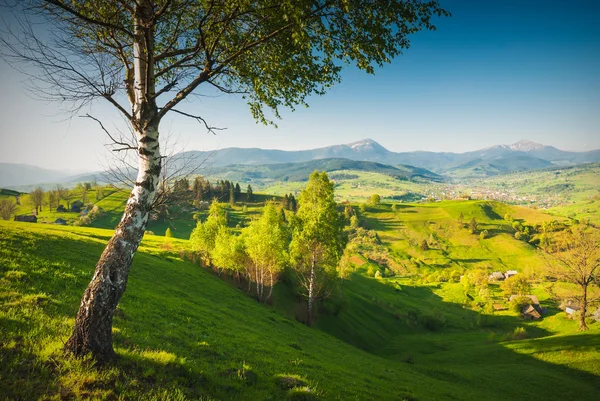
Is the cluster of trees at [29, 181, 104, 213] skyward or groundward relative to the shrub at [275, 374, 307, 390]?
skyward

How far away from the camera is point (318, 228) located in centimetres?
3884

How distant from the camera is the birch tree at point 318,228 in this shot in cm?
3897

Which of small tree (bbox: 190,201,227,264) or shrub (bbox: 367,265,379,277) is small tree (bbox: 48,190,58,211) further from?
shrub (bbox: 367,265,379,277)

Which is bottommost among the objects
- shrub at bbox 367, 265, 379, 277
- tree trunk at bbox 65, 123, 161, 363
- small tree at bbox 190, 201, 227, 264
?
shrub at bbox 367, 265, 379, 277

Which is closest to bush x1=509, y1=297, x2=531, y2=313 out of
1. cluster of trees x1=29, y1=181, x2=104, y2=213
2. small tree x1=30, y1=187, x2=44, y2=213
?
cluster of trees x1=29, y1=181, x2=104, y2=213

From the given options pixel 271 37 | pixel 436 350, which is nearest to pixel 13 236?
pixel 271 37

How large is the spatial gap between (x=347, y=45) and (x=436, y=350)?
5728cm

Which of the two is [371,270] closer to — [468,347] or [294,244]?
[468,347]

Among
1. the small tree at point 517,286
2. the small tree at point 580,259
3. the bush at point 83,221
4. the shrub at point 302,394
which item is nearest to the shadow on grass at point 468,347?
the small tree at point 580,259

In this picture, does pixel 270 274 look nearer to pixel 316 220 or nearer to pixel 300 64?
pixel 316 220

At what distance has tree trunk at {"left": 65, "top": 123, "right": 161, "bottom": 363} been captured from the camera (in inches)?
305

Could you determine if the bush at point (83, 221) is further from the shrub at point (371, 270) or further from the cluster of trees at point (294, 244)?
the shrub at point (371, 270)

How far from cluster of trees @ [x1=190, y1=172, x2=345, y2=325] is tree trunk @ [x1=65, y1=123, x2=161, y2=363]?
1227 inches

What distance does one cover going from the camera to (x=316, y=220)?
1532 inches
